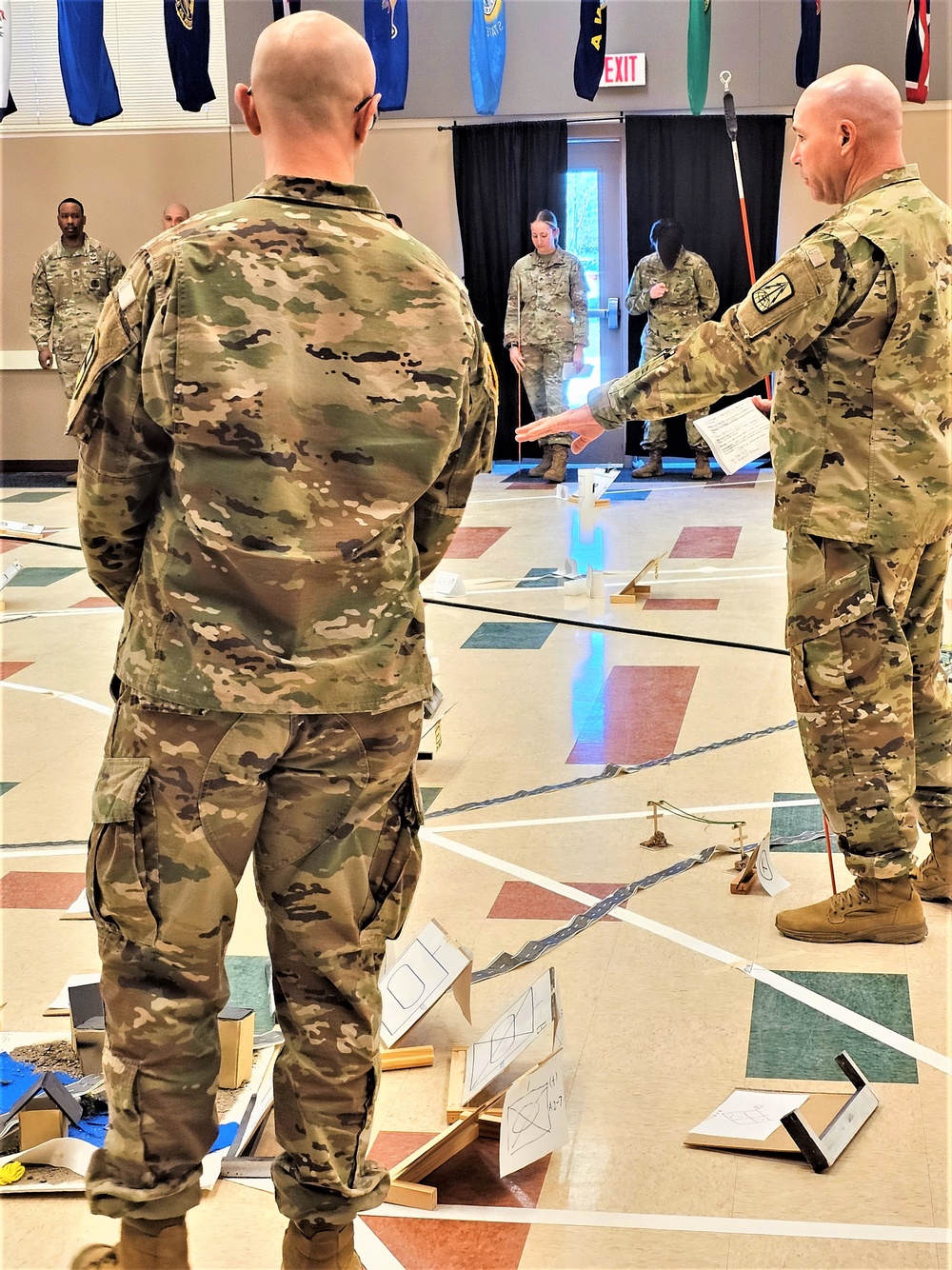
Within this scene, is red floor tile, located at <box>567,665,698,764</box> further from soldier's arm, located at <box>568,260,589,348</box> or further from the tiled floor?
soldier's arm, located at <box>568,260,589,348</box>

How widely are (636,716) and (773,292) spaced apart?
2241mm

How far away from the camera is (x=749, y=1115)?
232cm

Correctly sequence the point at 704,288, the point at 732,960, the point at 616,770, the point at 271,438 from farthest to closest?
the point at 704,288
the point at 616,770
the point at 732,960
the point at 271,438

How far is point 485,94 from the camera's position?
10.8 metres

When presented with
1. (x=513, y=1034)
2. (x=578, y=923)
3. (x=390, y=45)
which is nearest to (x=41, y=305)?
(x=390, y=45)

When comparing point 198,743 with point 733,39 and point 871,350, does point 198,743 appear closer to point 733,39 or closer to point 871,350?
point 871,350

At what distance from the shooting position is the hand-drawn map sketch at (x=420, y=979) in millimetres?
2619

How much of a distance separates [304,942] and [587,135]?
10690 millimetres

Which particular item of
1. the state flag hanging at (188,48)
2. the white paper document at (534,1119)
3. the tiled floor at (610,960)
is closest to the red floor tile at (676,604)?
the tiled floor at (610,960)

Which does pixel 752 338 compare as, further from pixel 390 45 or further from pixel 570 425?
pixel 390 45

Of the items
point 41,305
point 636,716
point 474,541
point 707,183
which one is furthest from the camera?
point 707,183

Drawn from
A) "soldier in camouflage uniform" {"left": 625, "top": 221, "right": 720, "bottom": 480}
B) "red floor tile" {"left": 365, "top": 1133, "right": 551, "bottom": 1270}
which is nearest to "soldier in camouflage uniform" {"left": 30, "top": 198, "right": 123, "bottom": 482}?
"soldier in camouflage uniform" {"left": 625, "top": 221, "right": 720, "bottom": 480}

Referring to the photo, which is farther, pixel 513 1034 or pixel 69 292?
pixel 69 292

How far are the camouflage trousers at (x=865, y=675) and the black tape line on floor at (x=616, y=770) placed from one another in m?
1.17
